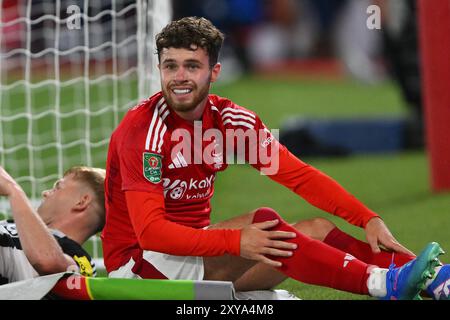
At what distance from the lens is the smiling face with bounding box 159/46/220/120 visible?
13.4 ft

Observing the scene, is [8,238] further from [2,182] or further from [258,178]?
[258,178]

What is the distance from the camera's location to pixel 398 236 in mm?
5855

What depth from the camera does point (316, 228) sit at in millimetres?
4188

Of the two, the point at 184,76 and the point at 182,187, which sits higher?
the point at 184,76

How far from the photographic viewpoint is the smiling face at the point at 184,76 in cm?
407

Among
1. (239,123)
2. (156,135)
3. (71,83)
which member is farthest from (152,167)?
(71,83)

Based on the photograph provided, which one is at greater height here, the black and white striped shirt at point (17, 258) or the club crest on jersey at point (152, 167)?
the club crest on jersey at point (152, 167)

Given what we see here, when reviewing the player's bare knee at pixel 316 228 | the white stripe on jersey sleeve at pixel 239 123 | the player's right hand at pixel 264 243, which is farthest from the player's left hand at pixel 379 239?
the white stripe on jersey sleeve at pixel 239 123

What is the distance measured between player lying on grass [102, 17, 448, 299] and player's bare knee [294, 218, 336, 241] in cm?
2

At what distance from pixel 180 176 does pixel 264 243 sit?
0.53 m

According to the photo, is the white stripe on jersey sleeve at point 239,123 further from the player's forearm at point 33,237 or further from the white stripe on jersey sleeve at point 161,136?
the player's forearm at point 33,237

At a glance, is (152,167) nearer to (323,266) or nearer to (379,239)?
(323,266)

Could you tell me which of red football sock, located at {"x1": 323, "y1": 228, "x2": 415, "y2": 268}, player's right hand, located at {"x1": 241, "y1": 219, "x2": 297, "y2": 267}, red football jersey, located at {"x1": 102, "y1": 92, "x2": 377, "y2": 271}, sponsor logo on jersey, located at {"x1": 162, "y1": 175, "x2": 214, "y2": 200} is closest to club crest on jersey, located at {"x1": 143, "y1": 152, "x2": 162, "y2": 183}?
red football jersey, located at {"x1": 102, "y1": 92, "x2": 377, "y2": 271}

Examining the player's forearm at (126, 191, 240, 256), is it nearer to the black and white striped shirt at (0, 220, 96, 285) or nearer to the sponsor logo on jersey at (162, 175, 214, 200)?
the sponsor logo on jersey at (162, 175, 214, 200)
